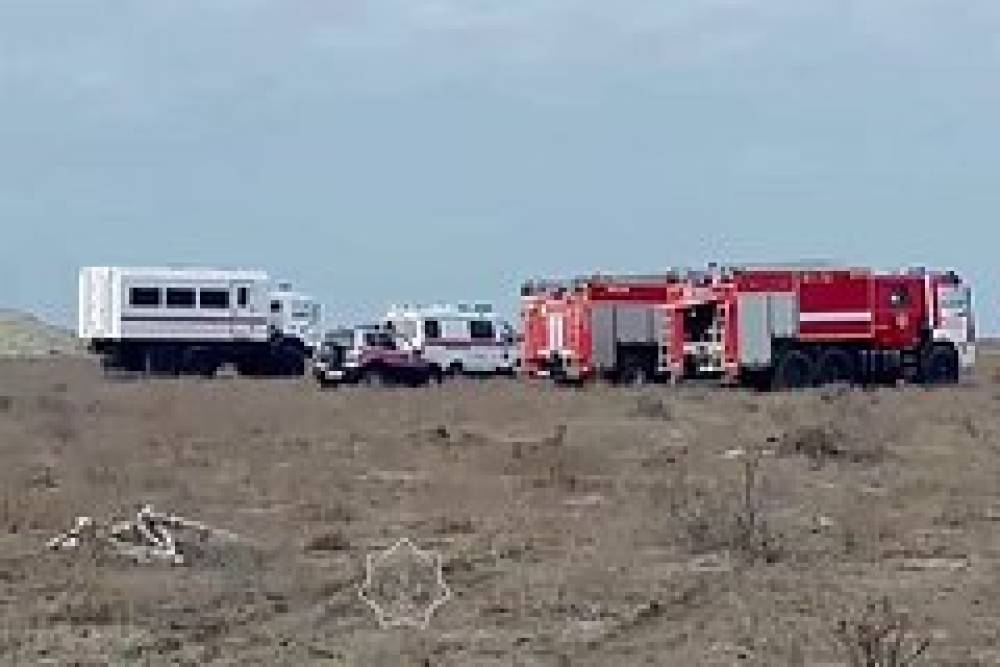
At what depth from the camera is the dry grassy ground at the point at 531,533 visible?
12.9 m

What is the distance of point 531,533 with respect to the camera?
18.5m

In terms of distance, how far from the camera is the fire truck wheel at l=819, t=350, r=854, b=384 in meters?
49.0

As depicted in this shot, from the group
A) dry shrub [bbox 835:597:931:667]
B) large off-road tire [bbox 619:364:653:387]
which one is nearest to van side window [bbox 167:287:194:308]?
large off-road tire [bbox 619:364:653:387]

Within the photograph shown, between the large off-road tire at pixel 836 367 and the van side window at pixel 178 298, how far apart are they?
23526 mm

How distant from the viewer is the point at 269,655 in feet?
41.2

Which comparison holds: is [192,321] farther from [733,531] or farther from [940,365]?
[733,531]

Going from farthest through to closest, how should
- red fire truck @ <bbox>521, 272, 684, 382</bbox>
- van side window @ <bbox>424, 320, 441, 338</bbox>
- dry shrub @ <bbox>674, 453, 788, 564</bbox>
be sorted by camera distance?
van side window @ <bbox>424, 320, 441, 338</bbox> → red fire truck @ <bbox>521, 272, 684, 382</bbox> → dry shrub @ <bbox>674, 453, 788, 564</bbox>

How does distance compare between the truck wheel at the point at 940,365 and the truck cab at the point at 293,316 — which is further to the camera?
the truck cab at the point at 293,316

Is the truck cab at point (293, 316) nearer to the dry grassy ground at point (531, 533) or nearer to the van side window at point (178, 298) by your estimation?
the van side window at point (178, 298)

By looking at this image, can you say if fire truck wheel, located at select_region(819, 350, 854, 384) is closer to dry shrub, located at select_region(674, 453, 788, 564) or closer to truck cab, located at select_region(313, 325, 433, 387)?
truck cab, located at select_region(313, 325, 433, 387)

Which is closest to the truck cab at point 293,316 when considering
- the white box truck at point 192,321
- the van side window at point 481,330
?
the white box truck at point 192,321

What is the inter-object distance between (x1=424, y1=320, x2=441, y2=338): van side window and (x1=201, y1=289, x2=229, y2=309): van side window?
29.3 ft

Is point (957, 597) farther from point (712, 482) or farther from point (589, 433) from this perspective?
point (589, 433)

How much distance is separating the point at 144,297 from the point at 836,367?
24.8m
